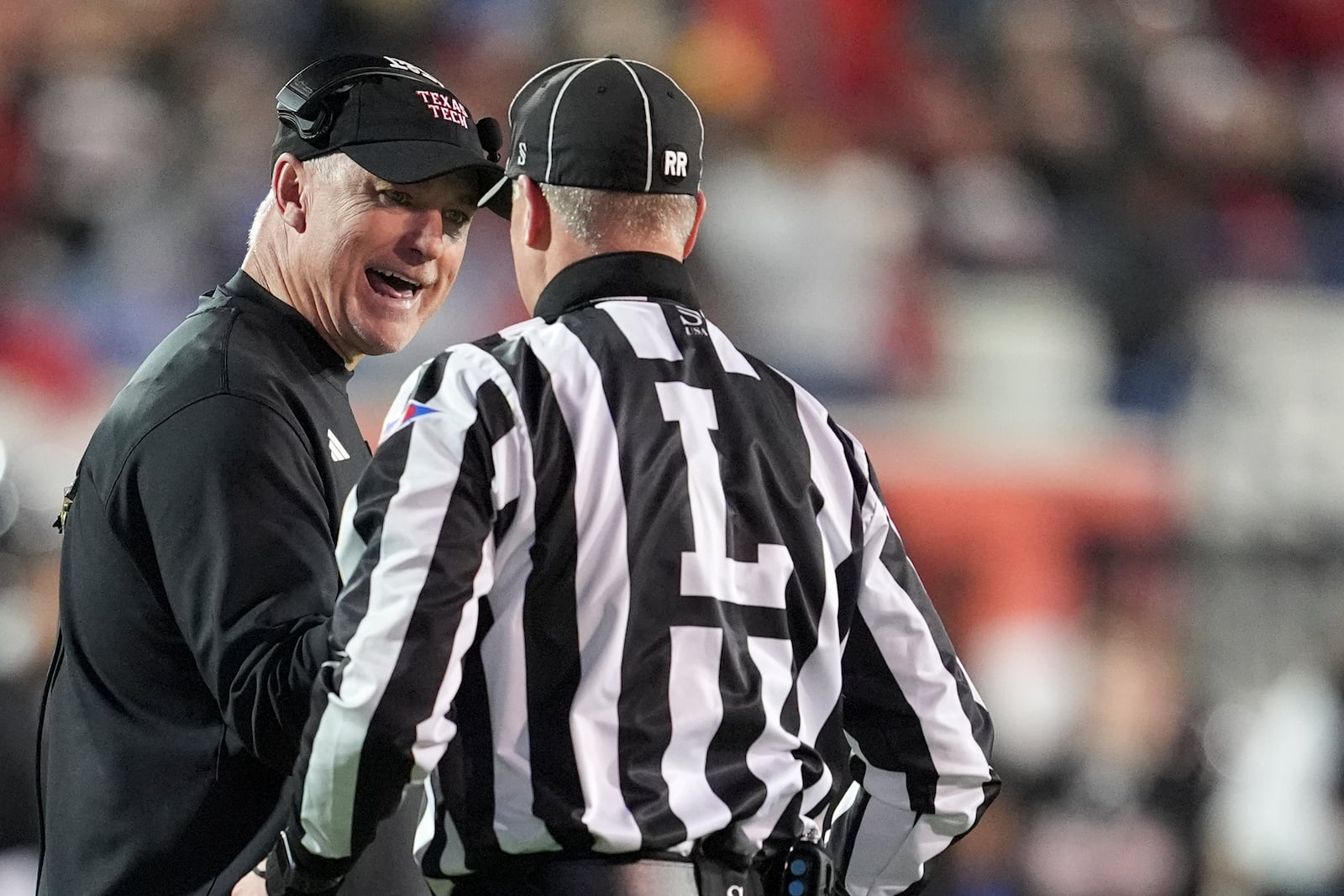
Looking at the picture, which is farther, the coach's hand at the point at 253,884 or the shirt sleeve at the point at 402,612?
the coach's hand at the point at 253,884

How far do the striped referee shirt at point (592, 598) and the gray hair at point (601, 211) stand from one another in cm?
4

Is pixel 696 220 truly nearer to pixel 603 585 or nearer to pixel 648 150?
pixel 648 150

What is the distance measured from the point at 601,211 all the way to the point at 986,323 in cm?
589

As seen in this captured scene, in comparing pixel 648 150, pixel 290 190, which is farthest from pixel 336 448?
pixel 648 150

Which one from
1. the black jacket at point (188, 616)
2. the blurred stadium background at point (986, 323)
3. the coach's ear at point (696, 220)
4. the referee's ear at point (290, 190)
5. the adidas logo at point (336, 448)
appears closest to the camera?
the black jacket at point (188, 616)

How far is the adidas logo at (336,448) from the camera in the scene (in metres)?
2.65

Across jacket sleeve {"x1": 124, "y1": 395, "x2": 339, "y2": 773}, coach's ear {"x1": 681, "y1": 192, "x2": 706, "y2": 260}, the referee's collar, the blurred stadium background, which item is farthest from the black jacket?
the blurred stadium background

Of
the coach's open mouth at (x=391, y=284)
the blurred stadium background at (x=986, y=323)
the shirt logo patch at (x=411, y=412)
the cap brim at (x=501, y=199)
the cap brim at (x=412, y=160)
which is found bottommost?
the blurred stadium background at (x=986, y=323)

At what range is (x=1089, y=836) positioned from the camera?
6.38m

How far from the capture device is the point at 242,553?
2.37 m

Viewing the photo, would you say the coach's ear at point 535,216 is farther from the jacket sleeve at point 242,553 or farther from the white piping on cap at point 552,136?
the jacket sleeve at point 242,553

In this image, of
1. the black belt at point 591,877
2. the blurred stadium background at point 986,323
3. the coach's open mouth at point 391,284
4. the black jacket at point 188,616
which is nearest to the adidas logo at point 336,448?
the black jacket at point 188,616

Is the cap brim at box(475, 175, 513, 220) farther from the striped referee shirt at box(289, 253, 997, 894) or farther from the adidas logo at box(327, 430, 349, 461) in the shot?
the adidas logo at box(327, 430, 349, 461)

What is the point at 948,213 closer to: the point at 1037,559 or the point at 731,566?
the point at 1037,559
